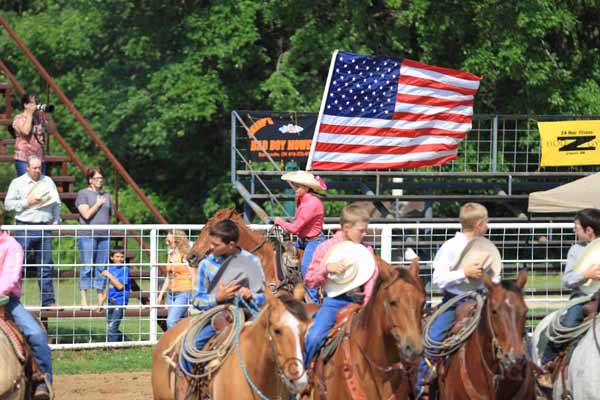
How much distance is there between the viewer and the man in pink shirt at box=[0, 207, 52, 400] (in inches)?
404

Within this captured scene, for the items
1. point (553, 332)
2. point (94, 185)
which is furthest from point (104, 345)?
point (553, 332)

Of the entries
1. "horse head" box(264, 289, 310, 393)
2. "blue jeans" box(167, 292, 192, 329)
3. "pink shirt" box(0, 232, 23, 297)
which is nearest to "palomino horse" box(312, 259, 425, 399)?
"horse head" box(264, 289, 310, 393)

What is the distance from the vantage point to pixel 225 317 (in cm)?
1004

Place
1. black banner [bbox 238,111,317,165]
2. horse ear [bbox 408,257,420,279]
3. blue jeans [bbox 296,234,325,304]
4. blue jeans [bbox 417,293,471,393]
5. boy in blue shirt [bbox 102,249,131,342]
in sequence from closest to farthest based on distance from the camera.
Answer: horse ear [bbox 408,257,420,279] < blue jeans [bbox 417,293,471,393] < blue jeans [bbox 296,234,325,304] < boy in blue shirt [bbox 102,249,131,342] < black banner [bbox 238,111,317,165]

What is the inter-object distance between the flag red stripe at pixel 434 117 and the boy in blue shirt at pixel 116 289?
6211 mm

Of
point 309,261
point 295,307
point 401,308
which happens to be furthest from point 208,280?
point 309,261

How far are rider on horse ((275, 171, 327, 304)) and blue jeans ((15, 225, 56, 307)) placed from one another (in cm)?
322

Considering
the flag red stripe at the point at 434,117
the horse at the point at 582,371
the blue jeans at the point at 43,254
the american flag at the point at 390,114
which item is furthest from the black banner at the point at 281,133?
the horse at the point at 582,371

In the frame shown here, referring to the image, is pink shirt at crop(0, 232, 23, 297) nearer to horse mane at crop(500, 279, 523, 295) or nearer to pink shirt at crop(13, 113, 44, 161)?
horse mane at crop(500, 279, 523, 295)

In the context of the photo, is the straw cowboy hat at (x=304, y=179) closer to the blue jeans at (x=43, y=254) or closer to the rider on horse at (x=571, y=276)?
the blue jeans at (x=43, y=254)

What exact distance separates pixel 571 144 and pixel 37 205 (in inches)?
440

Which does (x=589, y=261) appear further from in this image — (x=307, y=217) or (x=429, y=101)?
(x=429, y=101)

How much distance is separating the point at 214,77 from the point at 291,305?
20.2 metres

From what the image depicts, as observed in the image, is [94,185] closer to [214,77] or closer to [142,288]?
[142,288]
